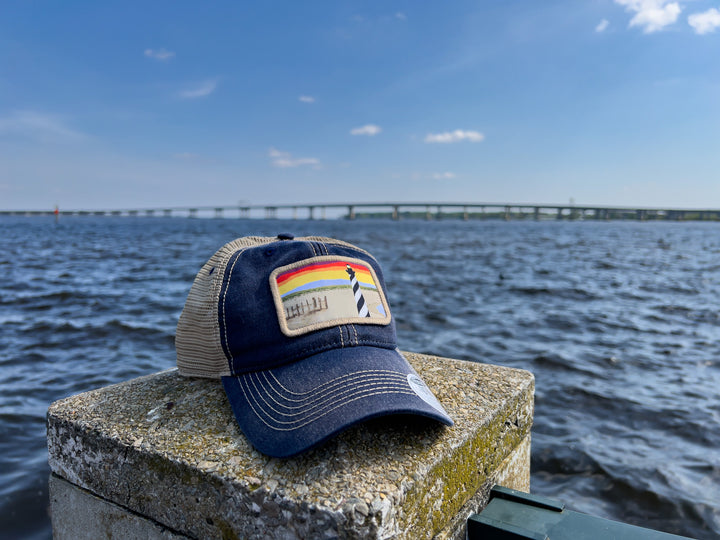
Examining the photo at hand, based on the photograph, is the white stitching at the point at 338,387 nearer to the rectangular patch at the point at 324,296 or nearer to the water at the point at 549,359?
the rectangular patch at the point at 324,296

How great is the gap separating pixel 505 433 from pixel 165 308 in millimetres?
7034

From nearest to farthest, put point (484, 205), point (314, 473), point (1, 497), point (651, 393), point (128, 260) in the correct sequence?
point (314, 473) < point (1, 497) < point (651, 393) < point (128, 260) < point (484, 205)

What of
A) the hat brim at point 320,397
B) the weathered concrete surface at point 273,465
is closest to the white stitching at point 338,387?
the hat brim at point 320,397

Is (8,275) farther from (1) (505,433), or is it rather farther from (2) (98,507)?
(1) (505,433)

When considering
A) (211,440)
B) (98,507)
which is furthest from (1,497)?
(211,440)

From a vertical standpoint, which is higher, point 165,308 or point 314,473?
point 314,473

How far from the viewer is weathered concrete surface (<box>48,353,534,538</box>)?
1.11 metres

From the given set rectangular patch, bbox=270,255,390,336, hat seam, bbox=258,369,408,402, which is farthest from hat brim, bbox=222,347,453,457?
rectangular patch, bbox=270,255,390,336

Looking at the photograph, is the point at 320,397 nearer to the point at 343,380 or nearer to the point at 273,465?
the point at 343,380

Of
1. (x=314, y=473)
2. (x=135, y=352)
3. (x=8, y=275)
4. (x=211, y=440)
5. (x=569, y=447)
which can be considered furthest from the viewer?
(x=8, y=275)

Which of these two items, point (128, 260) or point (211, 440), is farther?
point (128, 260)

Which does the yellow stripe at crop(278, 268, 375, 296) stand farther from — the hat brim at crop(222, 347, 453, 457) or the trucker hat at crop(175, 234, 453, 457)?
the hat brim at crop(222, 347, 453, 457)

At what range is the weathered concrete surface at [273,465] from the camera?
1.11m

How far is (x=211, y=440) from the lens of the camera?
1.36m
